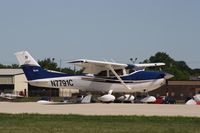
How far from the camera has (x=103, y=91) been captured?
134 ft

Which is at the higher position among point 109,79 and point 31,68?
point 31,68

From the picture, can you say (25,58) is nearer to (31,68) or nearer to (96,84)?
(31,68)

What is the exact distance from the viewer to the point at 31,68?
139 feet

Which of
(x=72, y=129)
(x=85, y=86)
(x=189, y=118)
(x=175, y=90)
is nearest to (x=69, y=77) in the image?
(x=85, y=86)

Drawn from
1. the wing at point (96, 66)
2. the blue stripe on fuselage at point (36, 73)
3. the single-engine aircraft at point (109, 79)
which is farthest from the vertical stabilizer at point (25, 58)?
the wing at point (96, 66)

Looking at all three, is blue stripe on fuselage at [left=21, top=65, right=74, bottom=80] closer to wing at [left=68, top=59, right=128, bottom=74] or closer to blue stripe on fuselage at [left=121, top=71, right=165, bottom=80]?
wing at [left=68, top=59, right=128, bottom=74]

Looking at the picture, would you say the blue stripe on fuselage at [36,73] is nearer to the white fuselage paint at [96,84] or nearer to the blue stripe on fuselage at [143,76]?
the white fuselage paint at [96,84]

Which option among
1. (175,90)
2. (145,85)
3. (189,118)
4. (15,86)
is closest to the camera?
(189,118)

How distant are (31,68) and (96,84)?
600cm

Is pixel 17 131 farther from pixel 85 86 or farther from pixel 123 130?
pixel 85 86

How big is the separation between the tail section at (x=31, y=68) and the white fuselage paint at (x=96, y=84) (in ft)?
1.75

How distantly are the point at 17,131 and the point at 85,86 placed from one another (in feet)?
83.9

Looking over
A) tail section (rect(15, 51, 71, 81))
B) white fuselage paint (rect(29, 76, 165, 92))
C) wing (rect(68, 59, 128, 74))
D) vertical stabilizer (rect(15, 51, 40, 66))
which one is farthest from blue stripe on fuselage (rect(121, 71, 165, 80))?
vertical stabilizer (rect(15, 51, 40, 66))

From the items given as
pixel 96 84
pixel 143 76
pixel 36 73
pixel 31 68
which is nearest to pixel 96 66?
pixel 96 84
